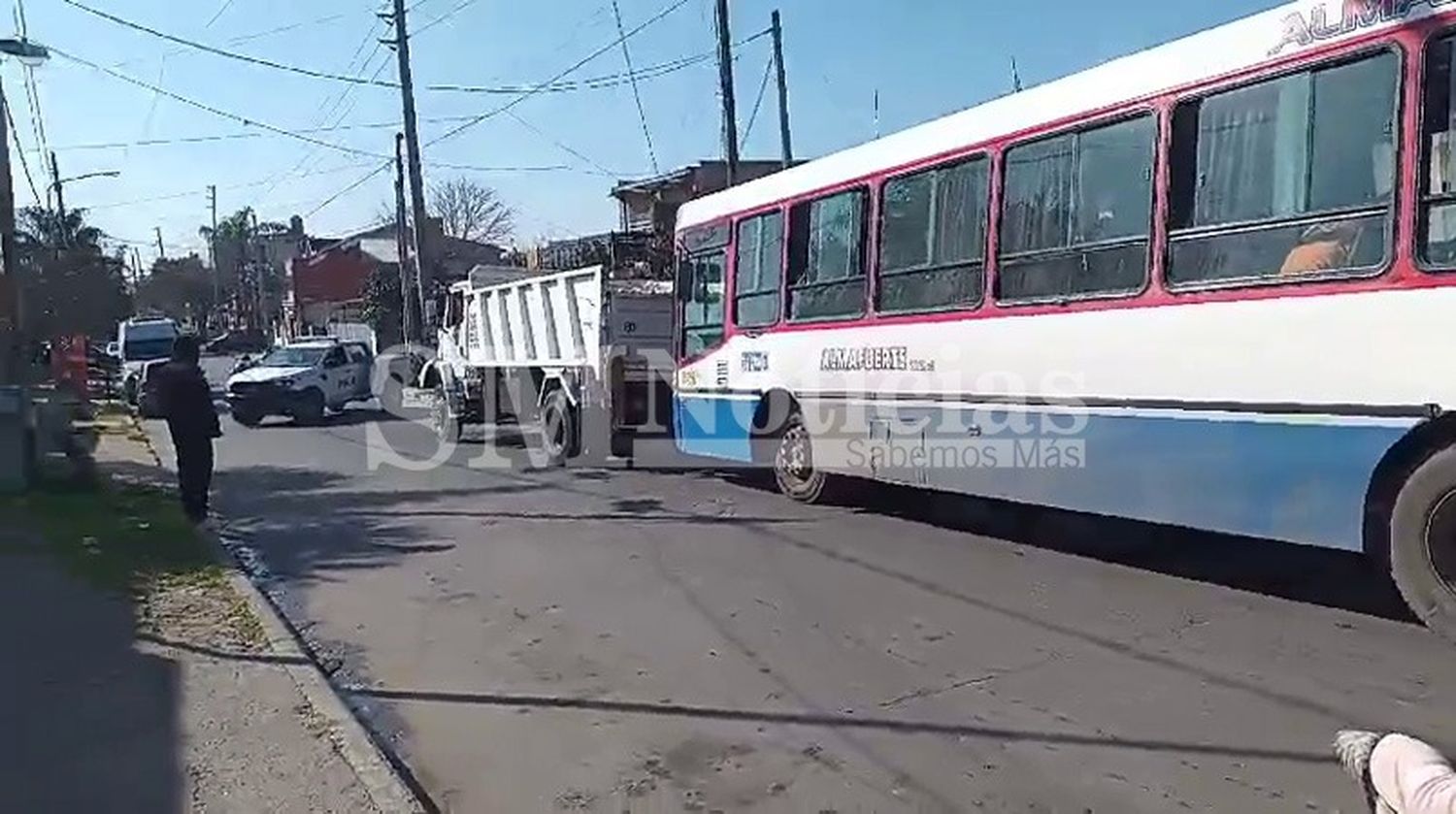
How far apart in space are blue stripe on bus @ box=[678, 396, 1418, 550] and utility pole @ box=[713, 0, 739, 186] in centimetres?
1442

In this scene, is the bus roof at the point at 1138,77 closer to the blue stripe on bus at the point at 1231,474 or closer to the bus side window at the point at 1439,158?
the bus side window at the point at 1439,158

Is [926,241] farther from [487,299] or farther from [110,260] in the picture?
[110,260]

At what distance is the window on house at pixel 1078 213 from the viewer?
832 cm

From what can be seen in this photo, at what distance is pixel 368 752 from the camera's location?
565 centimetres

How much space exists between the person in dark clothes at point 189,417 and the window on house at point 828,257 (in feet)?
18.4

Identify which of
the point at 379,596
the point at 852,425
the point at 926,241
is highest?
the point at 926,241

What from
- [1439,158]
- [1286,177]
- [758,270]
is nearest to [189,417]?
[758,270]

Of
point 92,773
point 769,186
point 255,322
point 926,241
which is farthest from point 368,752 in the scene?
point 255,322

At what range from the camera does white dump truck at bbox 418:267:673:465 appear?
52.5ft

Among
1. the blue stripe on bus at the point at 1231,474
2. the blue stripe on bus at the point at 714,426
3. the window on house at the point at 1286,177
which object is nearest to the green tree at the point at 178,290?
the blue stripe on bus at the point at 714,426

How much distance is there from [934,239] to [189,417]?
7172mm

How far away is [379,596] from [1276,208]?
627 cm

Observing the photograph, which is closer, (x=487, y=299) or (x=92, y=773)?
(x=92, y=773)

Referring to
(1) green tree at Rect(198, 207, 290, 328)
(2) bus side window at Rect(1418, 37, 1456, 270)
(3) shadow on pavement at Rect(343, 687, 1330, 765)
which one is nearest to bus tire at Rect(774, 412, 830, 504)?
(3) shadow on pavement at Rect(343, 687, 1330, 765)
